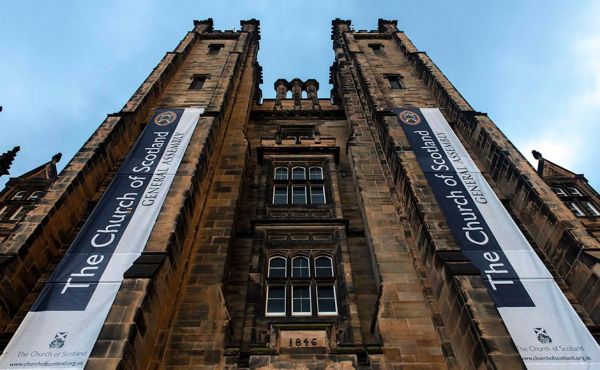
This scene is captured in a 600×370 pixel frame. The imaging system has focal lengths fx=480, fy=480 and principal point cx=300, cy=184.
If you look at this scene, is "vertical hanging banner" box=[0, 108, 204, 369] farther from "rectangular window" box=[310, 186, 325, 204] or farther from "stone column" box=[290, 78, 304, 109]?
"stone column" box=[290, 78, 304, 109]

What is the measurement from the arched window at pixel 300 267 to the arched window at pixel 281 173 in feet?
15.5

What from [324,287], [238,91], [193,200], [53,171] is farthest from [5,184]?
[324,287]

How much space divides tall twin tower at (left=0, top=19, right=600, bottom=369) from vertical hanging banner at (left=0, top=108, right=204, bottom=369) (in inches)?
1.6

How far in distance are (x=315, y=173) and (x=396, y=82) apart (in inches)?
321

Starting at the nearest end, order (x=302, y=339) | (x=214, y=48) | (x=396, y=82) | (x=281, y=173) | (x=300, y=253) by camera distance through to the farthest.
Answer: (x=302, y=339) < (x=300, y=253) < (x=281, y=173) < (x=396, y=82) < (x=214, y=48)

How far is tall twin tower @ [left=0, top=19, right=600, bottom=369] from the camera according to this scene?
A: 362 inches

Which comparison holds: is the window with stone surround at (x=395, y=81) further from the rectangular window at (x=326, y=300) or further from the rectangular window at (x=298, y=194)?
the rectangular window at (x=326, y=300)

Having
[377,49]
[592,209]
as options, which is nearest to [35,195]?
[377,49]

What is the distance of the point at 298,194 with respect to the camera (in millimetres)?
16688

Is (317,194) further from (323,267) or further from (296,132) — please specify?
(296,132)

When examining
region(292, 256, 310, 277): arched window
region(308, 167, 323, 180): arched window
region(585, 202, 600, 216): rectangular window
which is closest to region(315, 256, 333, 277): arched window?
region(292, 256, 310, 277): arched window

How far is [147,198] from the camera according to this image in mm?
12680

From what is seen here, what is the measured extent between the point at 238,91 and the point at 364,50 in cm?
842

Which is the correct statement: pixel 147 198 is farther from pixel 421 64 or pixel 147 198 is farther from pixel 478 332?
pixel 421 64
